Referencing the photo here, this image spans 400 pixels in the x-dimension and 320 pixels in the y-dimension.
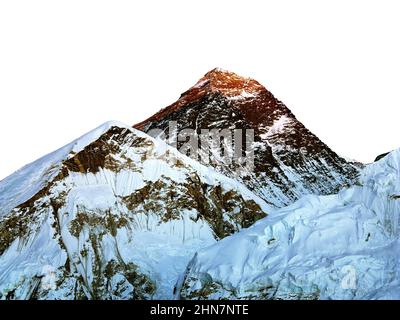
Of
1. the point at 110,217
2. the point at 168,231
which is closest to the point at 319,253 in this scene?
the point at 168,231

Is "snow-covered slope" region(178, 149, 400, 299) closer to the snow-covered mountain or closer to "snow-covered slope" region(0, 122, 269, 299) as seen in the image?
the snow-covered mountain

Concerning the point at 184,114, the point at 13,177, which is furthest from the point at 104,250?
the point at 184,114

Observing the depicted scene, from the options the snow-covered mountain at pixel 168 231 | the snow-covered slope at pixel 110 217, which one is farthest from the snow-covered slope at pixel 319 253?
the snow-covered slope at pixel 110 217

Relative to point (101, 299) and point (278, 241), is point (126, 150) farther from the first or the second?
point (278, 241)

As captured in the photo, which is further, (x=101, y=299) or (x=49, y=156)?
(x=49, y=156)

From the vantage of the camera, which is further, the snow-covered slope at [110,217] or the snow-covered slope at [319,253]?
the snow-covered slope at [110,217]

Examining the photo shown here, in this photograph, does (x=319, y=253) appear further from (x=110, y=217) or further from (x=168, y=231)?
Answer: (x=110, y=217)

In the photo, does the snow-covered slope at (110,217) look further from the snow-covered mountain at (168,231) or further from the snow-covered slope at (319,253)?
the snow-covered slope at (319,253)
